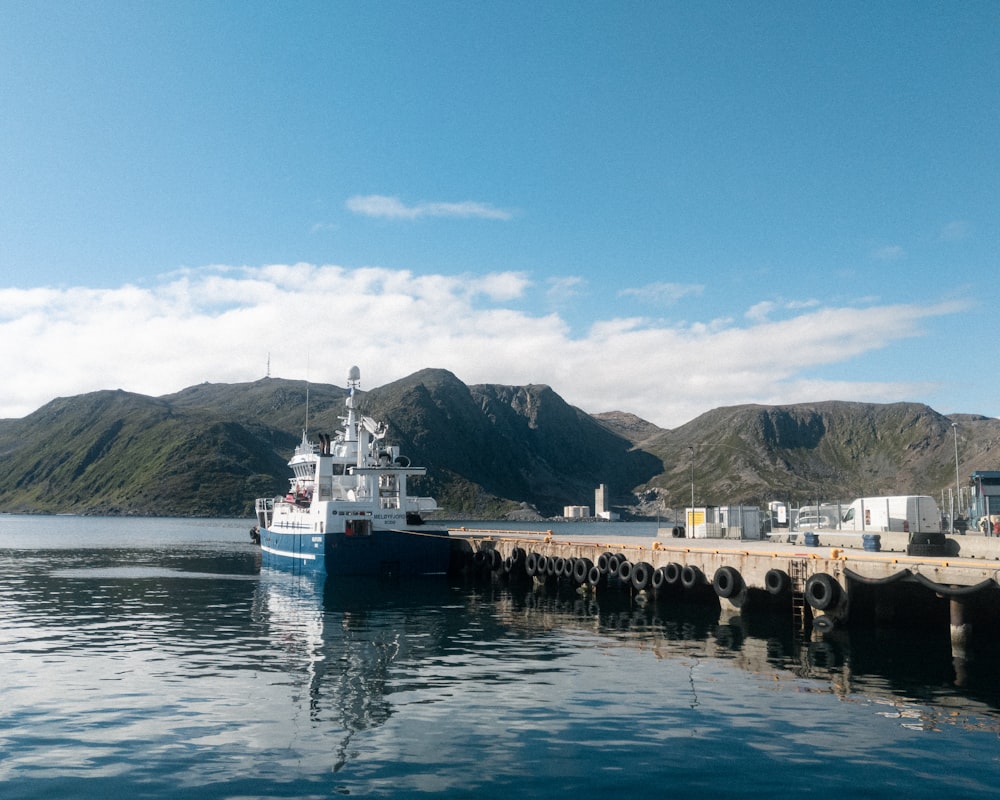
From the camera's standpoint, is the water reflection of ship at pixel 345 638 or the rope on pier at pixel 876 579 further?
the rope on pier at pixel 876 579

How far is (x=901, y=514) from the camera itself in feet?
186

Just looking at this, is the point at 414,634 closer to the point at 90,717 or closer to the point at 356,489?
the point at 90,717

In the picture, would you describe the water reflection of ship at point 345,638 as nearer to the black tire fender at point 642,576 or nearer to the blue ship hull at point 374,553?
the blue ship hull at point 374,553

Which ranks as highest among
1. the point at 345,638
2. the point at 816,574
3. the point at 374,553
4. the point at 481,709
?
the point at 816,574

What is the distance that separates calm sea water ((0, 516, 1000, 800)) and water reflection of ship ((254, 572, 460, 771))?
0.18 metres

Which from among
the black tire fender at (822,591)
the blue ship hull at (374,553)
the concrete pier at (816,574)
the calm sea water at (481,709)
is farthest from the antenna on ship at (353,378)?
the black tire fender at (822,591)

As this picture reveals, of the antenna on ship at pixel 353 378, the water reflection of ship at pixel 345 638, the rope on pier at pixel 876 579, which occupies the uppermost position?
the antenna on ship at pixel 353 378

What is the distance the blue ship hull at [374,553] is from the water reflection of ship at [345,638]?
1087 mm

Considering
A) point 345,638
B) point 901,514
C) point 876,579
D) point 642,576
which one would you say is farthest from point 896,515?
point 345,638

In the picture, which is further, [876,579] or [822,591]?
[822,591]

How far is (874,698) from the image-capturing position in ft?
77.9

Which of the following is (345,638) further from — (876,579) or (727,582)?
(876,579)

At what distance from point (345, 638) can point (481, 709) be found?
589 inches

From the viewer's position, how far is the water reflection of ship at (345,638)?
22375mm
